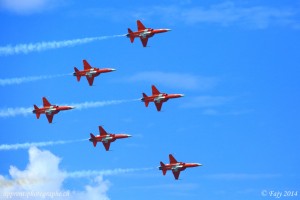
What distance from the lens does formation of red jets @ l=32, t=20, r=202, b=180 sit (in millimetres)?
153750

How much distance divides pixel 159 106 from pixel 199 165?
1411 cm

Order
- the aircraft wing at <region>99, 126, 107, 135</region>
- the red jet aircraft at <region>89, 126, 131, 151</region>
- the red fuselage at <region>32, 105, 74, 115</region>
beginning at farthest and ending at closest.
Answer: the aircraft wing at <region>99, 126, 107, 135</region> → the red jet aircraft at <region>89, 126, 131, 151</region> → the red fuselage at <region>32, 105, 74, 115</region>

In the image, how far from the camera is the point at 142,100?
154 m

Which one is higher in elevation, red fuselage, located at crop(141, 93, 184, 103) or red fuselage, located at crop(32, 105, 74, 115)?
red fuselage, located at crop(141, 93, 184, 103)

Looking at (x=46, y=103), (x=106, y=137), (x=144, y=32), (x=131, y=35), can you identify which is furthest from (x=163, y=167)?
(x=144, y=32)

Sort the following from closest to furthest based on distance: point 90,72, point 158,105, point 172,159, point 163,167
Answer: point 163,167, point 90,72, point 172,159, point 158,105

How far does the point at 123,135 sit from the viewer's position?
160000 millimetres

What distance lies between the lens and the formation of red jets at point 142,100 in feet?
504

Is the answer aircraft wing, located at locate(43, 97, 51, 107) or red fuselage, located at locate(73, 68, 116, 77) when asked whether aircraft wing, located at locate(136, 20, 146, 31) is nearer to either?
red fuselage, located at locate(73, 68, 116, 77)

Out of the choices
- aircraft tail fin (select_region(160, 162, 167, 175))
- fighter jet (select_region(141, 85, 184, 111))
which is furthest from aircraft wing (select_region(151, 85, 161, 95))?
aircraft tail fin (select_region(160, 162, 167, 175))

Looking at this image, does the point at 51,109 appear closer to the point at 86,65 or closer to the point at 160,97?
the point at 86,65

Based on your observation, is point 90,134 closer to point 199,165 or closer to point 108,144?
point 108,144

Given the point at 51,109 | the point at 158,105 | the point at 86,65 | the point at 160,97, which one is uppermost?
the point at 86,65

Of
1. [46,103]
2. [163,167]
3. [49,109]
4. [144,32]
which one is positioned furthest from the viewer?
[144,32]
